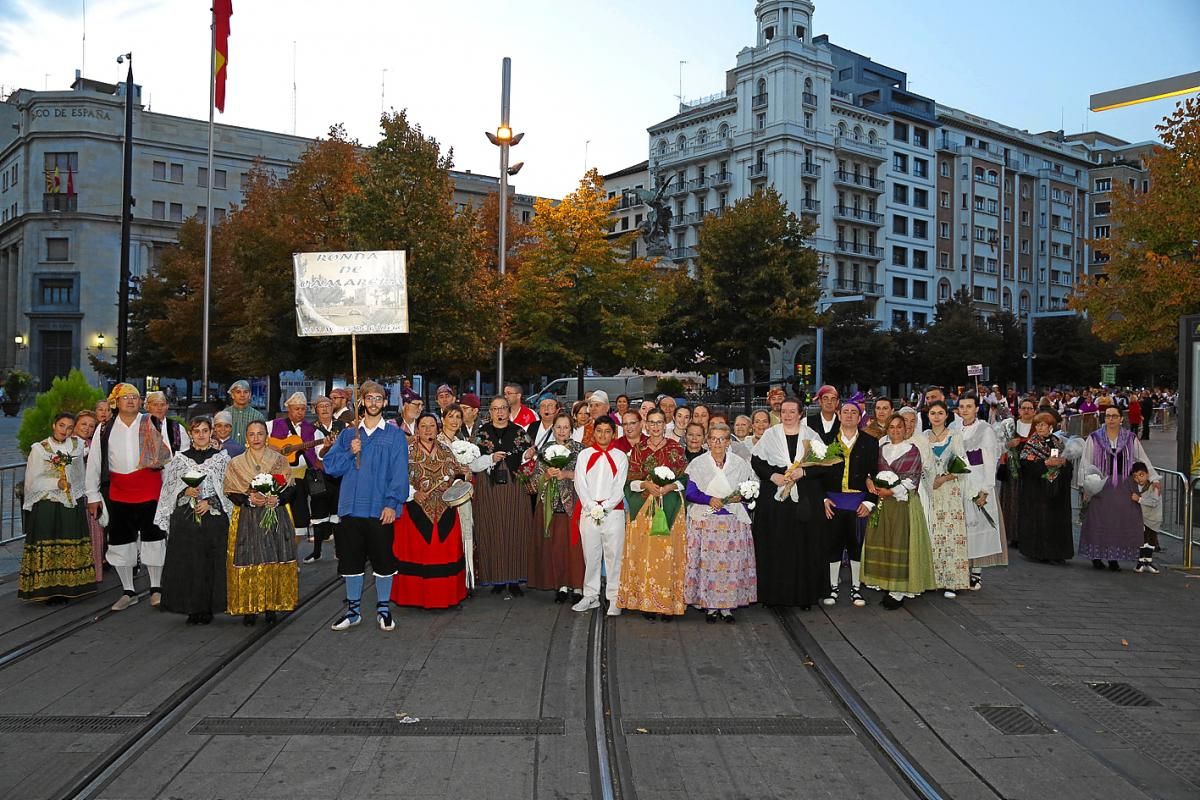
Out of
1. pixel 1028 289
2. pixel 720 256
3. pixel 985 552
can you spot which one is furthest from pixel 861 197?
pixel 985 552

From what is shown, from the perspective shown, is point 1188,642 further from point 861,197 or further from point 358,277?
point 861,197

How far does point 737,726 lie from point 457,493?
11.8 ft

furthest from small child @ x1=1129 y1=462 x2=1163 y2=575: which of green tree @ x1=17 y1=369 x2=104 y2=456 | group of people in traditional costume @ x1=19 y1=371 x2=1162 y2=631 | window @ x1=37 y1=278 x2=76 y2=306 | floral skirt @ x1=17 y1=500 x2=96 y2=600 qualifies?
window @ x1=37 y1=278 x2=76 y2=306

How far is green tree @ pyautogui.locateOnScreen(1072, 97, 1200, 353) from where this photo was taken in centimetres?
2292

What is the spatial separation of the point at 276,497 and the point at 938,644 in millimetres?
5421

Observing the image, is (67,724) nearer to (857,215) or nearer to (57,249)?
(57,249)

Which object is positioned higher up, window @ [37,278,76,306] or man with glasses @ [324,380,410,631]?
window @ [37,278,76,306]

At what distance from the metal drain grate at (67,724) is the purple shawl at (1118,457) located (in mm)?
9938

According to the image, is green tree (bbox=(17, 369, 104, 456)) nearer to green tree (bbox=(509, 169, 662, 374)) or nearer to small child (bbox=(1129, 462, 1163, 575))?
small child (bbox=(1129, 462, 1163, 575))

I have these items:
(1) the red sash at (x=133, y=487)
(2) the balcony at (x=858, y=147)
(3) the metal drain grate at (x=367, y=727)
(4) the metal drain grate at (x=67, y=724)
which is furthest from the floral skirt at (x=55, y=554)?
(2) the balcony at (x=858, y=147)

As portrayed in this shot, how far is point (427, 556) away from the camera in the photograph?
28.5ft

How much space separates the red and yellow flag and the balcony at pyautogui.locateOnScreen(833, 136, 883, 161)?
57.7 m

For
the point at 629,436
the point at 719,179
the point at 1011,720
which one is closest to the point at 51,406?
the point at 629,436

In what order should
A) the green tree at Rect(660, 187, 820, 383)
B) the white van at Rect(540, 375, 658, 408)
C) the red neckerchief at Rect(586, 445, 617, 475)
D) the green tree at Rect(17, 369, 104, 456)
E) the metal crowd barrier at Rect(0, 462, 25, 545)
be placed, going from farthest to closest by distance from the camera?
the white van at Rect(540, 375, 658, 408)
the green tree at Rect(660, 187, 820, 383)
the metal crowd barrier at Rect(0, 462, 25, 545)
the green tree at Rect(17, 369, 104, 456)
the red neckerchief at Rect(586, 445, 617, 475)
